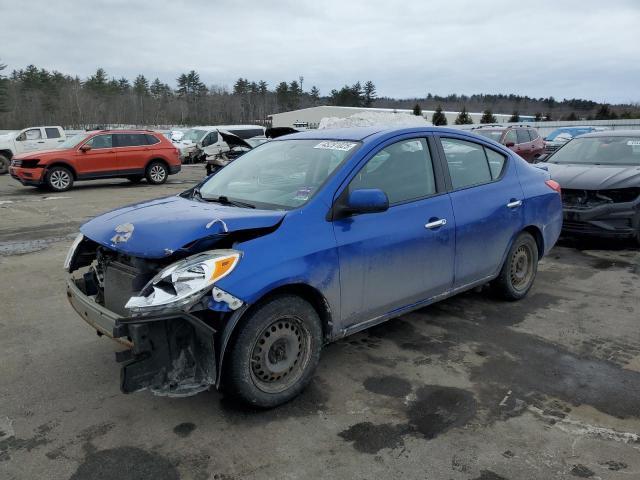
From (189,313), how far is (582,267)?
565 cm

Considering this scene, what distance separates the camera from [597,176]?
748 cm

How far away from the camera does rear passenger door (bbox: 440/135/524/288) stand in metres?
4.29

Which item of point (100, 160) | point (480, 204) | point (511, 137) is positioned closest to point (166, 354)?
point (480, 204)

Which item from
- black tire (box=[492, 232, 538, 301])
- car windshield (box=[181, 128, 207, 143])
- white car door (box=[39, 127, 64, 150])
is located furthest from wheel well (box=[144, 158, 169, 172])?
black tire (box=[492, 232, 538, 301])

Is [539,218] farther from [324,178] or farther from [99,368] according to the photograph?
[99,368]

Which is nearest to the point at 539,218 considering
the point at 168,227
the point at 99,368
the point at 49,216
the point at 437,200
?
the point at 437,200

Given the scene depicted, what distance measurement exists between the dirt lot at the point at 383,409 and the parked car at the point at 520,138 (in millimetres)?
13077

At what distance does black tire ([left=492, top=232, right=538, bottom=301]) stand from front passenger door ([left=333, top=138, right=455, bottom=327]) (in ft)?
3.44

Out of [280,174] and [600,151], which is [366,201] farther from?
[600,151]

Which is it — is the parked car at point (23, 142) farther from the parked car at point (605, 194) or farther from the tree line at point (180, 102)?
the tree line at point (180, 102)

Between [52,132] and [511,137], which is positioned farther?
[52,132]

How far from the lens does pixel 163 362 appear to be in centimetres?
284

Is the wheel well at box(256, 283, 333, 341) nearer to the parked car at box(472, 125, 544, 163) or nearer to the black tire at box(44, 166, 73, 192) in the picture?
the black tire at box(44, 166, 73, 192)

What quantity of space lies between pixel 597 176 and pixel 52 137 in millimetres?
20324
